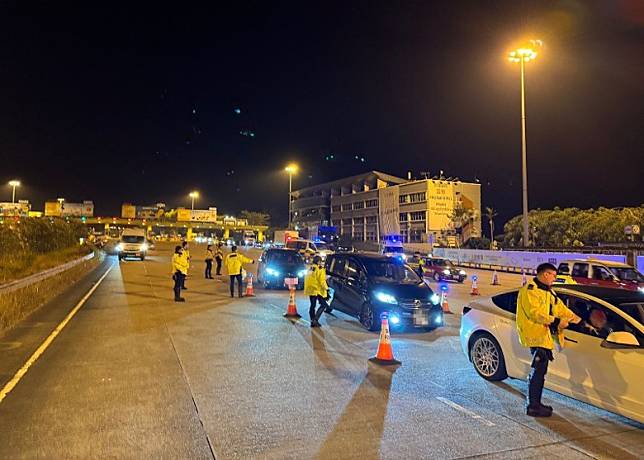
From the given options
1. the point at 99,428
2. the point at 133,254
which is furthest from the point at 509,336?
the point at 133,254

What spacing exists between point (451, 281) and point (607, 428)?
20.1 metres

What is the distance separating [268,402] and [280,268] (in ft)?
42.7

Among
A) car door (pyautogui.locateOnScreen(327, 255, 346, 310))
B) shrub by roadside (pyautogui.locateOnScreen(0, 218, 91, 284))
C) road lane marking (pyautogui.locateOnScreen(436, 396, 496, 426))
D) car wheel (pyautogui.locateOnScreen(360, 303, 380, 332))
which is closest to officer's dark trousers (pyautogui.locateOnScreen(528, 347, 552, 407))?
road lane marking (pyautogui.locateOnScreen(436, 396, 496, 426))

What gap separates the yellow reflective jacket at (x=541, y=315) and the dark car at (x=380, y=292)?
4895mm

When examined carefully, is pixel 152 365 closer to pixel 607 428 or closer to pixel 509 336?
pixel 509 336

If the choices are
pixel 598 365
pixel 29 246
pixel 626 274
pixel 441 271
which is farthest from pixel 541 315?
pixel 29 246

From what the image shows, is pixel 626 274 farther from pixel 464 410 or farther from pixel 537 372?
pixel 464 410

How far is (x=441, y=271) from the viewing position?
25.0 metres

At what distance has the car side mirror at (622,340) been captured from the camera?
4.95 m

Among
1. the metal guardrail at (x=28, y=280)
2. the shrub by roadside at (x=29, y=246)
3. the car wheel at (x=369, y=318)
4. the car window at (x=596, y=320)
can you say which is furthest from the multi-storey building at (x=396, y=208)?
the car window at (x=596, y=320)

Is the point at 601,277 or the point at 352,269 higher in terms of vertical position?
the point at 352,269

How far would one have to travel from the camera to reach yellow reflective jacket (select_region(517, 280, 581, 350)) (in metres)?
5.27

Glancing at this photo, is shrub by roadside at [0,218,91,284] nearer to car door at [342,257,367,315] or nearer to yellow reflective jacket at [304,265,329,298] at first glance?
yellow reflective jacket at [304,265,329,298]

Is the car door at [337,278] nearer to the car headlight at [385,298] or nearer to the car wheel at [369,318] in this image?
the car wheel at [369,318]
